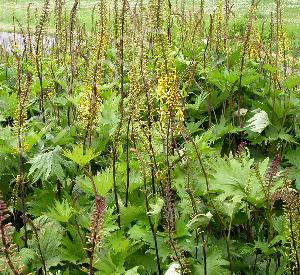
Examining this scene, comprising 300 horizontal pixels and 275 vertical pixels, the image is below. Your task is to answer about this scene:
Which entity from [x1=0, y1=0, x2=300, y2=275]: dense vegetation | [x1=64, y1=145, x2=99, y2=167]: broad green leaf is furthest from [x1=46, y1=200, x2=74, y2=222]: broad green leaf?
[x1=64, y1=145, x2=99, y2=167]: broad green leaf

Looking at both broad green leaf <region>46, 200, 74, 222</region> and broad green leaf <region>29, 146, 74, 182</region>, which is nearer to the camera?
broad green leaf <region>46, 200, 74, 222</region>

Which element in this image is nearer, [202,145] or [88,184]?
[88,184]

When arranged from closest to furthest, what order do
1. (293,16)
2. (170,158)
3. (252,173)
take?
(252,173) → (170,158) → (293,16)

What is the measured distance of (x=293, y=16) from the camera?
942 inches

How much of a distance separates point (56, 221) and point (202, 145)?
2.91 ft

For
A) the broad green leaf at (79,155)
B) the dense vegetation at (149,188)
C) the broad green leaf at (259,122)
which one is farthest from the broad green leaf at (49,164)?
the broad green leaf at (259,122)

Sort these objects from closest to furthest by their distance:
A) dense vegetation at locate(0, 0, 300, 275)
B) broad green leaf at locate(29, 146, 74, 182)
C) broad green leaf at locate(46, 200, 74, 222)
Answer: dense vegetation at locate(0, 0, 300, 275) < broad green leaf at locate(46, 200, 74, 222) < broad green leaf at locate(29, 146, 74, 182)

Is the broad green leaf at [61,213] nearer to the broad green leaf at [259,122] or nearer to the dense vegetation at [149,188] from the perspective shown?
the dense vegetation at [149,188]

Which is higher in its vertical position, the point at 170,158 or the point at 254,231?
the point at 170,158

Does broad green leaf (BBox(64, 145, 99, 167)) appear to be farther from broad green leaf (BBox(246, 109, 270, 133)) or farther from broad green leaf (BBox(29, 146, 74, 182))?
broad green leaf (BBox(246, 109, 270, 133))

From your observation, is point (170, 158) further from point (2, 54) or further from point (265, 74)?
point (2, 54)

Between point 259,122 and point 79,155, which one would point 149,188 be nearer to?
point 79,155

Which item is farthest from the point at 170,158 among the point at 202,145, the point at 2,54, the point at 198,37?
the point at 2,54

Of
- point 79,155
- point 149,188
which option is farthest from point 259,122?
point 79,155
